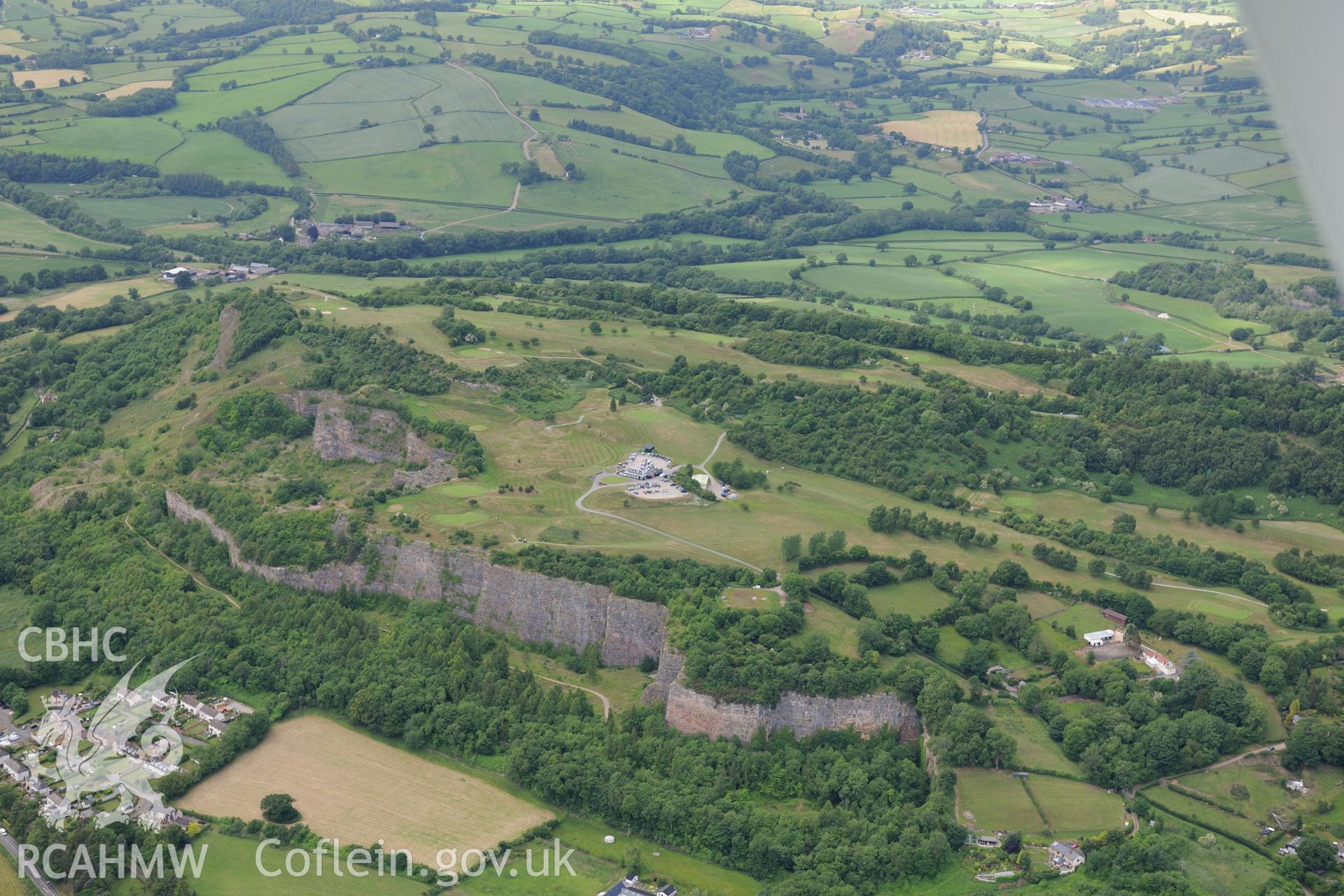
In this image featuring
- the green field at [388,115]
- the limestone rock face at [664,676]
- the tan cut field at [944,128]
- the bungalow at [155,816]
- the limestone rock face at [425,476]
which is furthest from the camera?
the tan cut field at [944,128]

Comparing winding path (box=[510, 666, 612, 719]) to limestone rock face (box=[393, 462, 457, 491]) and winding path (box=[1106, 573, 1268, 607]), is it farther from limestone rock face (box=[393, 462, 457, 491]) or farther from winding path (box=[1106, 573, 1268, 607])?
winding path (box=[1106, 573, 1268, 607])

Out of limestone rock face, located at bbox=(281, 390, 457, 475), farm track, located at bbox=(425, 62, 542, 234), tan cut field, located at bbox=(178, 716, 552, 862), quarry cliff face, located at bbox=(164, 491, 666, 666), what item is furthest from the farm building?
farm track, located at bbox=(425, 62, 542, 234)

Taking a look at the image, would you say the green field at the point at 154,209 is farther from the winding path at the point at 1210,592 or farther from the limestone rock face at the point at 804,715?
the winding path at the point at 1210,592

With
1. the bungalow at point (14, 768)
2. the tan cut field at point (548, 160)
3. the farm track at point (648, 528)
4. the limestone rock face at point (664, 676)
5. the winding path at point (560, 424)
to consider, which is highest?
the tan cut field at point (548, 160)

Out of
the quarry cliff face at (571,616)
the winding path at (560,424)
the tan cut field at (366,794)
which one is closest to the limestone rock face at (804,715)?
the quarry cliff face at (571,616)

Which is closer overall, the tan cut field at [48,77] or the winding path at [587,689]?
the winding path at [587,689]

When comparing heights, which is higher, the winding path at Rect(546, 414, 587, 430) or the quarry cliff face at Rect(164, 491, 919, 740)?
the winding path at Rect(546, 414, 587, 430)
